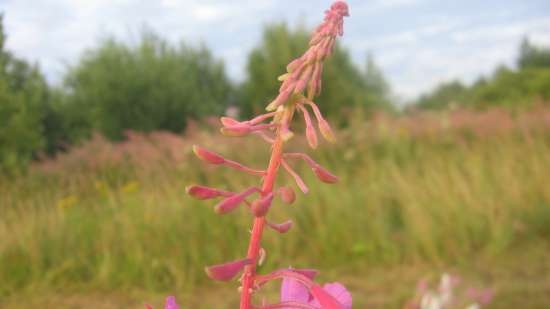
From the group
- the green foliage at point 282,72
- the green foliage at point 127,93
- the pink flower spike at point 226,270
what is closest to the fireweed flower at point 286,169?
the pink flower spike at point 226,270

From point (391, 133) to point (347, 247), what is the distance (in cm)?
356

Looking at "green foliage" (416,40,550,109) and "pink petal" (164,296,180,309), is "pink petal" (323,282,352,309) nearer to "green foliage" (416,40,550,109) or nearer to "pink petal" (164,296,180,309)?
"pink petal" (164,296,180,309)

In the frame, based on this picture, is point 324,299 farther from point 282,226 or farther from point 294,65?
point 294,65

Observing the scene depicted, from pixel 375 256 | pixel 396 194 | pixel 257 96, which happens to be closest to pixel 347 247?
pixel 375 256

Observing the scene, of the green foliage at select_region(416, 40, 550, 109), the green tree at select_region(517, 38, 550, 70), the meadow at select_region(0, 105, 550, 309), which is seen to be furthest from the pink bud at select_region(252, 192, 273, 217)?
the green tree at select_region(517, 38, 550, 70)

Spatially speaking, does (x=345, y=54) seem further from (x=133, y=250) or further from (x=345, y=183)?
(x=133, y=250)

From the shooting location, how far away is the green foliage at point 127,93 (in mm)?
13922

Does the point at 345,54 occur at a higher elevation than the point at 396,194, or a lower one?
higher

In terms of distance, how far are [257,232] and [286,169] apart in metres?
0.06

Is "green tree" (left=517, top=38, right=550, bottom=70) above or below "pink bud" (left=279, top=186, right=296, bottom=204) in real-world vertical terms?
above

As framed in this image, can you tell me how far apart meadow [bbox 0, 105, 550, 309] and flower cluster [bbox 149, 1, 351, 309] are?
4387 mm

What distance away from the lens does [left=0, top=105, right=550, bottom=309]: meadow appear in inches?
204

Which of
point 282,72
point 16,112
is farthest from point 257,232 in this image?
point 282,72

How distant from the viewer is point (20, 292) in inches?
202
